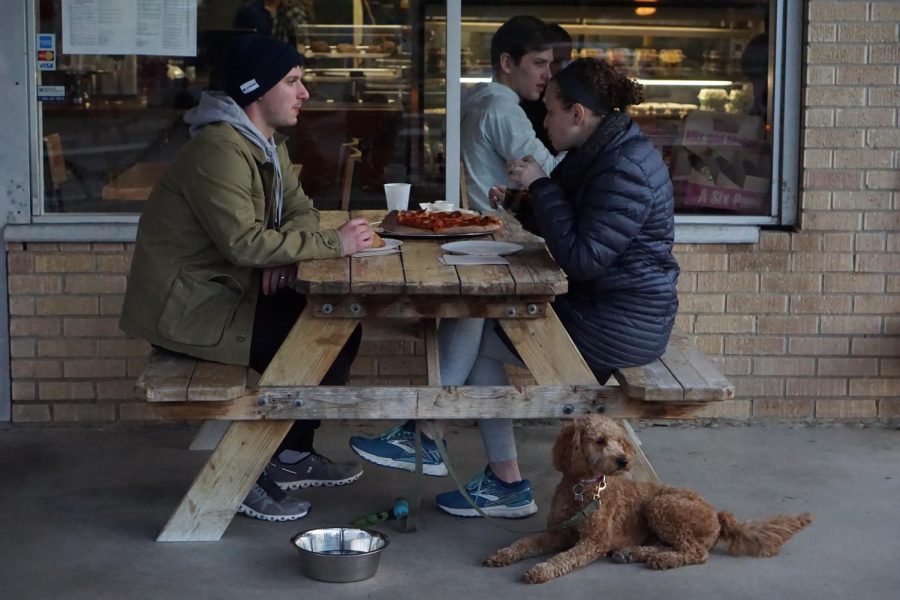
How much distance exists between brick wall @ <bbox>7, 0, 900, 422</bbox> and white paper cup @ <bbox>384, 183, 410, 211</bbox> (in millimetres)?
840

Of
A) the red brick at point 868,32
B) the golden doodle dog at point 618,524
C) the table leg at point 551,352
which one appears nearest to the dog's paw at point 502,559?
the golden doodle dog at point 618,524

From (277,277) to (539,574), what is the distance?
1291 millimetres

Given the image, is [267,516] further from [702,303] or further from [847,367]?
[847,367]


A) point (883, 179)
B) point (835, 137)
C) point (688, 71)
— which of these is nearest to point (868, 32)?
point (835, 137)

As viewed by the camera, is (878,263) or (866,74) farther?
(878,263)

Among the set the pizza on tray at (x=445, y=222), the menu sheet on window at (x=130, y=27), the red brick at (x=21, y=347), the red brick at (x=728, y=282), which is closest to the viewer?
the pizza on tray at (x=445, y=222)

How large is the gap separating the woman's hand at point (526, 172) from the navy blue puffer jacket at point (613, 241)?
49mm

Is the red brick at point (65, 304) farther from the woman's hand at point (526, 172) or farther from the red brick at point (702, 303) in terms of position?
the red brick at point (702, 303)

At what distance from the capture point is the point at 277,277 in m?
4.60

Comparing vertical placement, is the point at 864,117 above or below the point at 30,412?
above

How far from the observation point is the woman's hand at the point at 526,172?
468 centimetres

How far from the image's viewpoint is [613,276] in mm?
4602

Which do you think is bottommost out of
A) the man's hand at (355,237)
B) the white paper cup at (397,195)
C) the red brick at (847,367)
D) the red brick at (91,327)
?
the red brick at (847,367)

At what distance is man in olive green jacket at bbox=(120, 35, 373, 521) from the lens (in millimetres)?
4406
